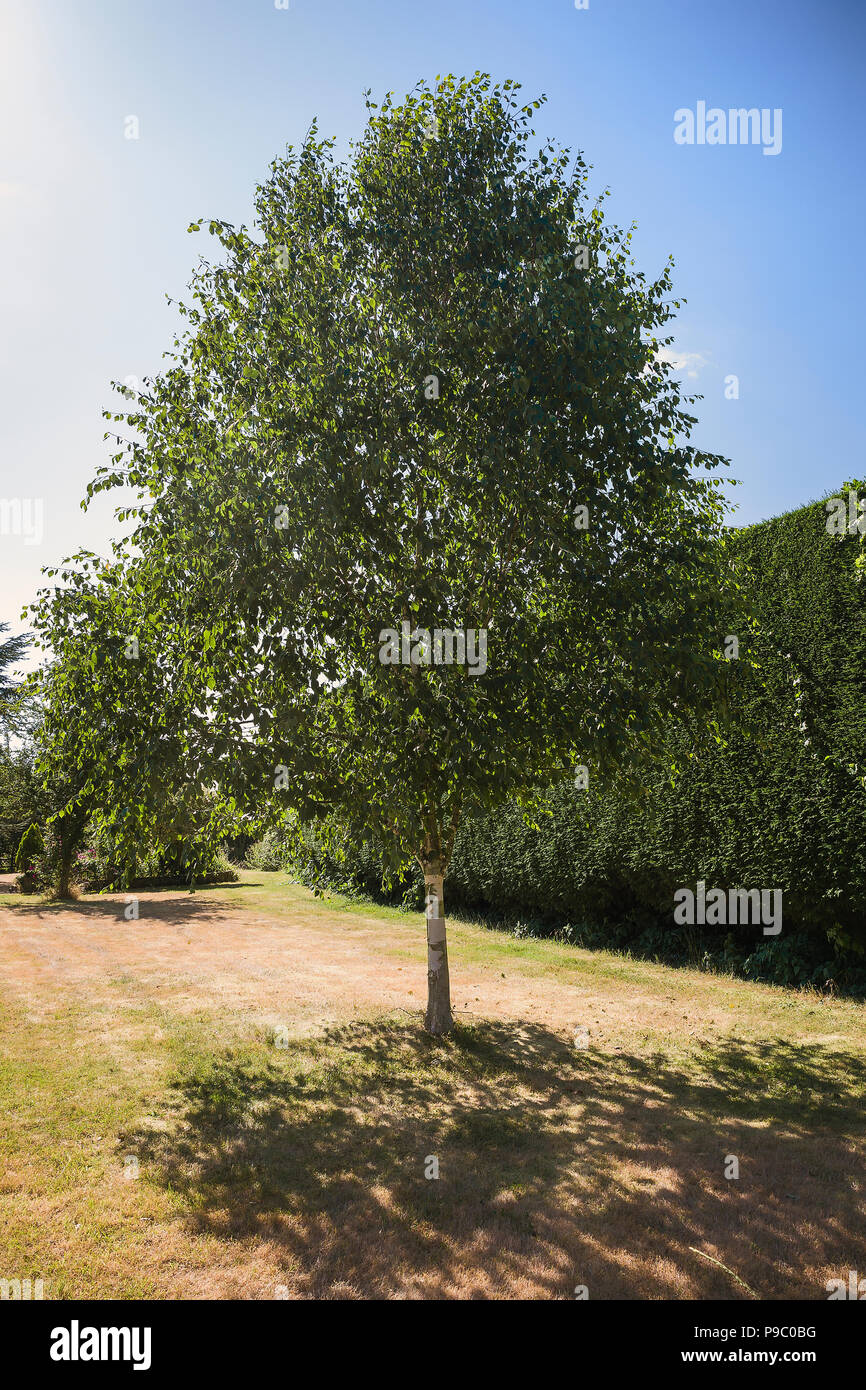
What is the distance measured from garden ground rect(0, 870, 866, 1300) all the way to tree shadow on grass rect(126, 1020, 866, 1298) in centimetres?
2

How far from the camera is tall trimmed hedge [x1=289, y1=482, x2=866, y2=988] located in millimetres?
10914

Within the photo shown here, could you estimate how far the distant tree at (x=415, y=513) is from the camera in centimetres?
754

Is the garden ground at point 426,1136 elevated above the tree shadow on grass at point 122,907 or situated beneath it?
elevated above

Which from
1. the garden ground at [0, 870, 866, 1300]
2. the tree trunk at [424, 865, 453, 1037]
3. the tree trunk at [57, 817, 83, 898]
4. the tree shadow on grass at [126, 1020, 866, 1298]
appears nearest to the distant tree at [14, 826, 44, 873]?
the tree trunk at [57, 817, 83, 898]

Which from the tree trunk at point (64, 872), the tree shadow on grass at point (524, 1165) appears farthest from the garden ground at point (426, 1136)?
the tree trunk at point (64, 872)

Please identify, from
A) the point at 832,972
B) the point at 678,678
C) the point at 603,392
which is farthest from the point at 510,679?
the point at 832,972

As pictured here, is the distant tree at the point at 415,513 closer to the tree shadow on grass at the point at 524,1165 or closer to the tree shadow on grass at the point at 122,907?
the tree shadow on grass at the point at 524,1165

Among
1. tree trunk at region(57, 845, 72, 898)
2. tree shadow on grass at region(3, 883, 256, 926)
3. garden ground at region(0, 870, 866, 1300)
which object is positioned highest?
garden ground at region(0, 870, 866, 1300)

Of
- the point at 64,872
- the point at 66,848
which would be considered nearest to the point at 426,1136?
the point at 66,848

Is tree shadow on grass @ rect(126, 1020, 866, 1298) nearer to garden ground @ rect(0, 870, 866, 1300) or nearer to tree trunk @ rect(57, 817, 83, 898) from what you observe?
garden ground @ rect(0, 870, 866, 1300)

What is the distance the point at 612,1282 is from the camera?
14.4 feet

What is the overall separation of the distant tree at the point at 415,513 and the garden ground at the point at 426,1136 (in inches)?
108

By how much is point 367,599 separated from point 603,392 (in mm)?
3220

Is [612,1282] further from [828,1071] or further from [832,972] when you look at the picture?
[832,972]
